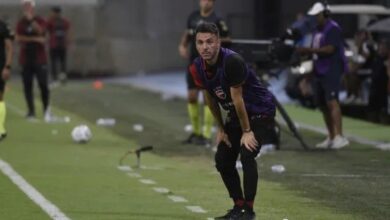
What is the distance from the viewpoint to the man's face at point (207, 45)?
1070 cm

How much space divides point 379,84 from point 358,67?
3.19m

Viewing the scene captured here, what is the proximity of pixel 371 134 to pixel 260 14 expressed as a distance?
20331 millimetres

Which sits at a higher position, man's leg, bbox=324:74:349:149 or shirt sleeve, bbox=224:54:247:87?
shirt sleeve, bbox=224:54:247:87

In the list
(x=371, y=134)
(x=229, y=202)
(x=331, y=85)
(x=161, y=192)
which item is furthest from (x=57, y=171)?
(x=371, y=134)

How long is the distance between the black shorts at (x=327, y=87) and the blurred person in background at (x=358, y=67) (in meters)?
8.74

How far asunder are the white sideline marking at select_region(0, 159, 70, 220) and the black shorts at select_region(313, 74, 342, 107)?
4.81 meters

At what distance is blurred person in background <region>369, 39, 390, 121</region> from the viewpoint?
23.8 metres

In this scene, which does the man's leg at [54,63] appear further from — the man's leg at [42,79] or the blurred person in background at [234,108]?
the blurred person in background at [234,108]

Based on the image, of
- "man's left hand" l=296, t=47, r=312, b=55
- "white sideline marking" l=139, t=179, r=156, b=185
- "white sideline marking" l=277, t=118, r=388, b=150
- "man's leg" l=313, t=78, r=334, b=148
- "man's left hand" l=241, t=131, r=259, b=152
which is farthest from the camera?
"white sideline marking" l=277, t=118, r=388, b=150

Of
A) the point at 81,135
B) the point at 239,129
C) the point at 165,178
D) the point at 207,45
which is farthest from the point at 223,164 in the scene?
the point at 81,135

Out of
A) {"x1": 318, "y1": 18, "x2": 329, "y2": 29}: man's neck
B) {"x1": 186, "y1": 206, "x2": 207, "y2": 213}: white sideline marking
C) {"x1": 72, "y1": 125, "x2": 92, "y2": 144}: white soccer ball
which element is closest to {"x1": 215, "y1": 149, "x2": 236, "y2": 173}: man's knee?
{"x1": 186, "y1": 206, "x2": 207, "y2": 213}: white sideline marking

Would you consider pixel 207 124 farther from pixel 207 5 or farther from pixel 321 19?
pixel 321 19

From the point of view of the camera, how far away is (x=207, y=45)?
10703mm

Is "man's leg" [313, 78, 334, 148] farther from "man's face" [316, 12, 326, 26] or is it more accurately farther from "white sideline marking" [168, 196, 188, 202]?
"white sideline marking" [168, 196, 188, 202]
